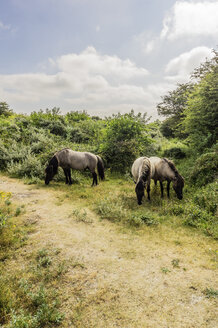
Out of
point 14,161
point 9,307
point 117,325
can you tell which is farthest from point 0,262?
point 14,161

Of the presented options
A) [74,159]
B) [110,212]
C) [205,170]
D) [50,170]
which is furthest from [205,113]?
[50,170]

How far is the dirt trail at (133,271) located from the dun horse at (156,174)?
6.99 ft

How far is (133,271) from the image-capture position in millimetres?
3693

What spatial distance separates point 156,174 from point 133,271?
5.52 metres

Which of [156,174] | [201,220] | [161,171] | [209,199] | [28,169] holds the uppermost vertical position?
[161,171]

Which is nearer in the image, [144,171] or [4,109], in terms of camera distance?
[144,171]

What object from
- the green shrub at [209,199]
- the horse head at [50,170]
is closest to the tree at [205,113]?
the green shrub at [209,199]

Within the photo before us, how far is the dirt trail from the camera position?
9.00 feet

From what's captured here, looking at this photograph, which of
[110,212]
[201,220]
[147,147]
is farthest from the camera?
[147,147]

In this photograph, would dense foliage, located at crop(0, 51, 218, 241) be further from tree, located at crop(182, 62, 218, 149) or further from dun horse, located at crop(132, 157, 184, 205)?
dun horse, located at crop(132, 157, 184, 205)

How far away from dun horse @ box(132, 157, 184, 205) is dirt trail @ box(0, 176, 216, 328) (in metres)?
2.13

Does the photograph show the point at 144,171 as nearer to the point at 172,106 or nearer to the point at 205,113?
the point at 205,113

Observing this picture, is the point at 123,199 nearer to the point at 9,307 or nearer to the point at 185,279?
the point at 185,279

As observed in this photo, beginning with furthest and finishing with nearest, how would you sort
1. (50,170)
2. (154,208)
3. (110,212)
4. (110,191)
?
(50,170) < (110,191) < (154,208) < (110,212)
